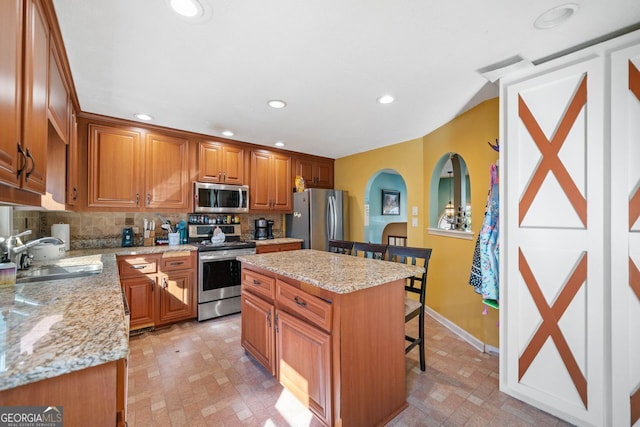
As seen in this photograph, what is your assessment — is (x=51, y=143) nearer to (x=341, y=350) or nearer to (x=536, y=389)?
(x=341, y=350)

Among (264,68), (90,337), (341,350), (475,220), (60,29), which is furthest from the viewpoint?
(475,220)

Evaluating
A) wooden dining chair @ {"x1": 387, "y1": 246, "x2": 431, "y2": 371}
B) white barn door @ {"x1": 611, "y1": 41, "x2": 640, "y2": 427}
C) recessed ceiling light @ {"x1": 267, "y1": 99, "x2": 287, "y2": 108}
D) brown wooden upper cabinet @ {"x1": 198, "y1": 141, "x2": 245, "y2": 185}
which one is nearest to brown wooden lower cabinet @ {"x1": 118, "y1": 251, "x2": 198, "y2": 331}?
brown wooden upper cabinet @ {"x1": 198, "y1": 141, "x2": 245, "y2": 185}

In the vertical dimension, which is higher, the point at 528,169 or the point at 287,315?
the point at 528,169

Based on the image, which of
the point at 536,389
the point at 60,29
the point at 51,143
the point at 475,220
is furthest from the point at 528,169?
the point at 51,143

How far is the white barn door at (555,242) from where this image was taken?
1498 mm

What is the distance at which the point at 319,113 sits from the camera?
9.02ft

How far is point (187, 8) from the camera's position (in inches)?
53.1

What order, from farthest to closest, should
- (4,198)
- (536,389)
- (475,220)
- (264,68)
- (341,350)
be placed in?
1. (475,220)
2. (264,68)
3. (536,389)
4. (341,350)
5. (4,198)

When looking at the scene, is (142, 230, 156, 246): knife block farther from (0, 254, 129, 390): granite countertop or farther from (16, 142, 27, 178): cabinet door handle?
(16, 142, 27, 178): cabinet door handle

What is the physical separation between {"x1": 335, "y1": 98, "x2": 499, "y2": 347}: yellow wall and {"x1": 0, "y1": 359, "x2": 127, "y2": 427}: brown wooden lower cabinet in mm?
2672

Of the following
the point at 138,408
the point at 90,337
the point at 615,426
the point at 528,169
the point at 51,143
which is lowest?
the point at 138,408

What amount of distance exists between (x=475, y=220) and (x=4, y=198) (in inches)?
121

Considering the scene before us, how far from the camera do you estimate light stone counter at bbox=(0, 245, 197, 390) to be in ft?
2.24

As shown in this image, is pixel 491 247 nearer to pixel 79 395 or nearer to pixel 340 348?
pixel 340 348
